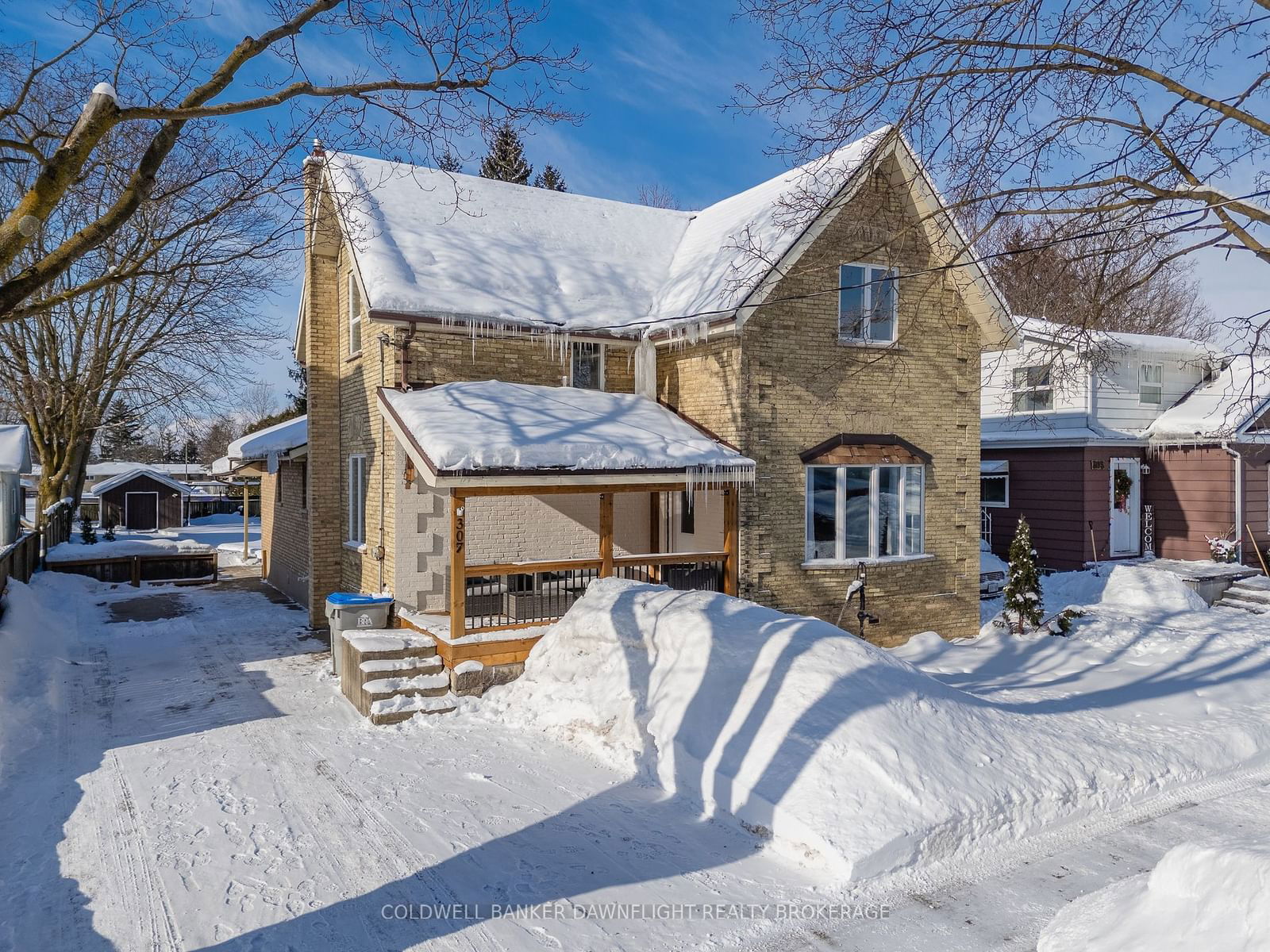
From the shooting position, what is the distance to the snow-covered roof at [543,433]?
941 centimetres

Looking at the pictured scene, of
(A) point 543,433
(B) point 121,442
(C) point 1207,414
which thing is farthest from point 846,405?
(B) point 121,442

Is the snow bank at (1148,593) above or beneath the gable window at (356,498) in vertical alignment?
beneath

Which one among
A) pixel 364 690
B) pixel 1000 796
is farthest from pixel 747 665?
pixel 364 690

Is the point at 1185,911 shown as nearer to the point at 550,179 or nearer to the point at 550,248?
the point at 550,248

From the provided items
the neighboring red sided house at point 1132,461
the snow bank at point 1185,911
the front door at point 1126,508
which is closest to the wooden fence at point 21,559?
the snow bank at point 1185,911

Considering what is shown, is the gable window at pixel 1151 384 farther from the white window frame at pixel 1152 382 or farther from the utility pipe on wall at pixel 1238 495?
the utility pipe on wall at pixel 1238 495

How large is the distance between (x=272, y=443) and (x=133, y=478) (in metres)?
31.3

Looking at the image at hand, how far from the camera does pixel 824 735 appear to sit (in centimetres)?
663

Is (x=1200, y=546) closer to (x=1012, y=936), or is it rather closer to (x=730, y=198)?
(x=730, y=198)

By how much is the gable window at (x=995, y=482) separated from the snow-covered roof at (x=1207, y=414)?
3.27 metres

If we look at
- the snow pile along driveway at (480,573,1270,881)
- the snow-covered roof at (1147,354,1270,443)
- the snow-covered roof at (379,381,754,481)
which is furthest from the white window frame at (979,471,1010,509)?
the snow pile along driveway at (480,573,1270,881)

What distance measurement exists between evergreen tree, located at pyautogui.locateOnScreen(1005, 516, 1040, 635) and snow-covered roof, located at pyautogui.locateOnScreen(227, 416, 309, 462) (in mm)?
12446

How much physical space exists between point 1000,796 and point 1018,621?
7445mm

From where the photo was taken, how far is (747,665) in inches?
303
